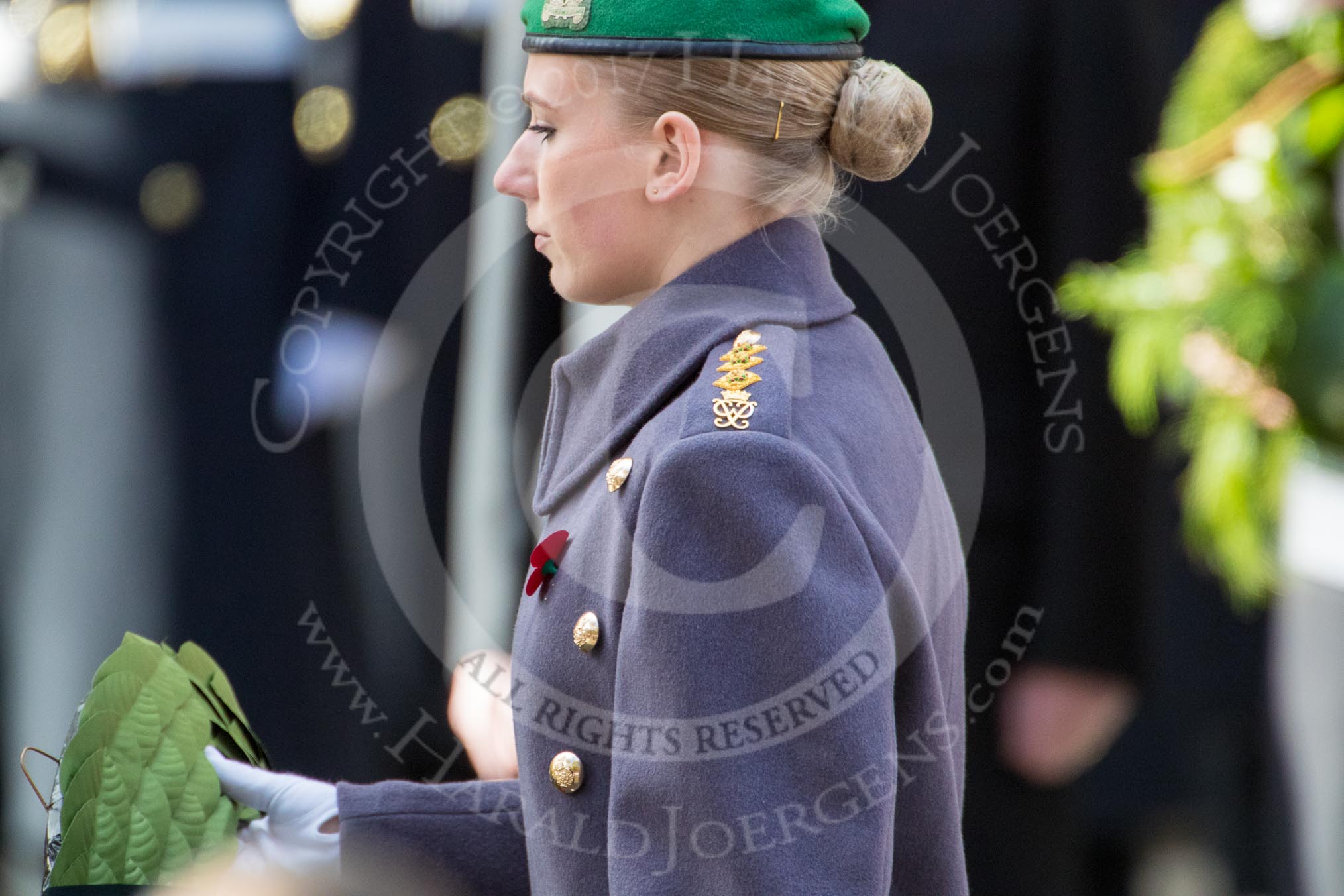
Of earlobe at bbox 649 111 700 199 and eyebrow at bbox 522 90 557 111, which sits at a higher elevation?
eyebrow at bbox 522 90 557 111

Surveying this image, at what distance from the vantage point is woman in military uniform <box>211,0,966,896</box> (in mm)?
818

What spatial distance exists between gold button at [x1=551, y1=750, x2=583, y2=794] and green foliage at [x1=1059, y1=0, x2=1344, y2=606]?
0.99 meters

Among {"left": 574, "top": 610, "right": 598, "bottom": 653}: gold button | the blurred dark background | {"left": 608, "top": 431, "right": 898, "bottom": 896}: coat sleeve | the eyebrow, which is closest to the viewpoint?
{"left": 608, "top": 431, "right": 898, "bottom": 896}: coat sleeve

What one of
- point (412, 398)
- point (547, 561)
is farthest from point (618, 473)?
point (412, 398)

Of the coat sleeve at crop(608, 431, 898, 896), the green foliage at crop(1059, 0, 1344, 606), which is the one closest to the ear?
the coat sleeve at crop(608, 431, 898, 896)

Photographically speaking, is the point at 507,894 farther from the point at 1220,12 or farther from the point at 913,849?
the point at 1220,12

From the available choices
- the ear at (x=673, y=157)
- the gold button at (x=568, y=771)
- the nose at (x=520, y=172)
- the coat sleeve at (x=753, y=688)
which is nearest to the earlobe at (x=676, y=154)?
the ear at (x=673, y=157)

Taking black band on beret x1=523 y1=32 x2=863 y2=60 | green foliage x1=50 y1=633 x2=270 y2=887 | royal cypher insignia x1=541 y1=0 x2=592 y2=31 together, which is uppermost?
royal cypher insignia x1=541 y1=0 x2=592 y2=31

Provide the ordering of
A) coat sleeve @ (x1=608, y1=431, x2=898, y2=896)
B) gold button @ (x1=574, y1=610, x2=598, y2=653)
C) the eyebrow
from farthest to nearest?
the eyebrow, gold button @ (x1=574, y1=610, x2=598, y2=653), coat sleeve @ (x1=608, y1=431, x2=898, y2=896)

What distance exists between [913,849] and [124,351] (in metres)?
1.74

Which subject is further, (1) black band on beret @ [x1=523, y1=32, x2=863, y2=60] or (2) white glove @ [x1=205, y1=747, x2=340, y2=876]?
(2) white glove @ [x1=205, y1=747, x2=340, y2=876]

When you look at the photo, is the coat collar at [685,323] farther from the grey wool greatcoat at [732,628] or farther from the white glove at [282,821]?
the white glove at [282,821]

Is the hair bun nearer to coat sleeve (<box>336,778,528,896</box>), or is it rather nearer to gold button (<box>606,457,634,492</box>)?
gold button (<box>606,457,634,492</box>)

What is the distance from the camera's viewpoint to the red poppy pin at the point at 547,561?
97 centimetres
